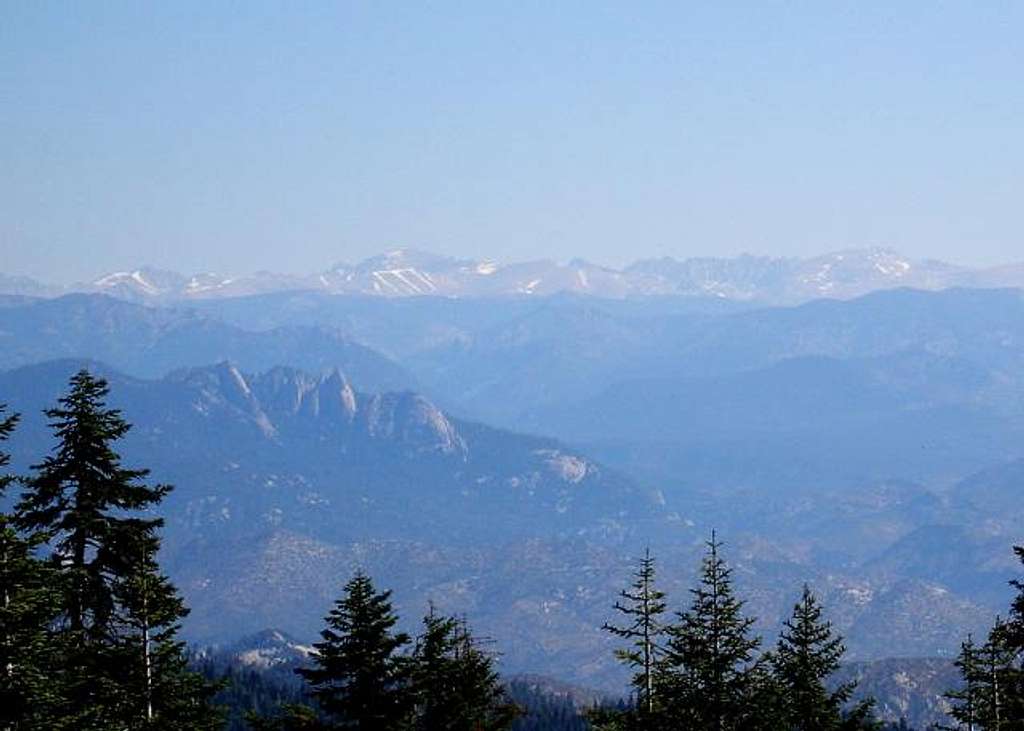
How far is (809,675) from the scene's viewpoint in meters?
44.2

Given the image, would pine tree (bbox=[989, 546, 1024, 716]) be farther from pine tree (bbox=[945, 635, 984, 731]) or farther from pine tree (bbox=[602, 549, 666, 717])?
pine tree (bbox=[602, 549, 666, 717])

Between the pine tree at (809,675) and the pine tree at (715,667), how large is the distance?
77.2 inches

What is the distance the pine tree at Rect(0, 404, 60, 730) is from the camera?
103 ft

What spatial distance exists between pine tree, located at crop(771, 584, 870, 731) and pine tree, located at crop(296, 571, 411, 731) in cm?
1193

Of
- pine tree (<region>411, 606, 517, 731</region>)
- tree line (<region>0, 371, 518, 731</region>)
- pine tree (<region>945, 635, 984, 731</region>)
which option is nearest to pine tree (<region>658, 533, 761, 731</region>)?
tree line (<region>0, 371, 518, 731</region>)

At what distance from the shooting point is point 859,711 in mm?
45438

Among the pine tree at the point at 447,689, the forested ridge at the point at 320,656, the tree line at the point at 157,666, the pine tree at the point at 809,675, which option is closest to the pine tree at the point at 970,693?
the forested ridge at the point at 320,656

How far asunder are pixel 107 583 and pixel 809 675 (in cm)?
2096

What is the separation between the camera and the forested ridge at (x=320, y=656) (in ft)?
113

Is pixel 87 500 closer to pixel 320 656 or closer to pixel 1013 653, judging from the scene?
pixel 320 656

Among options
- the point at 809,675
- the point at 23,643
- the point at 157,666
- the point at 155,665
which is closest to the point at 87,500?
the point at 157,666

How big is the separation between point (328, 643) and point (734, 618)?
11234 mm

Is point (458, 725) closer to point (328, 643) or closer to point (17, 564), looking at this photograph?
point (328, 643)

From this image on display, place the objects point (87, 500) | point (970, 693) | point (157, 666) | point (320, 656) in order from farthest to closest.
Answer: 1. point (970, 693)
2. point (87, 500)
3. point (157, 666)
4. point (320, 656)
